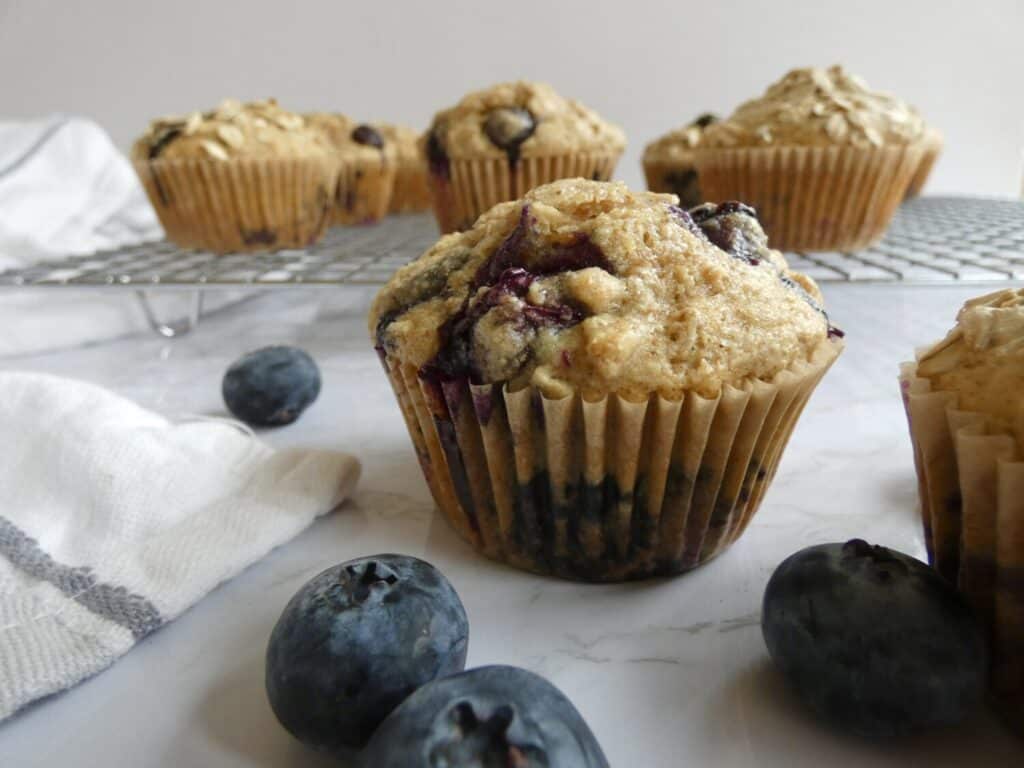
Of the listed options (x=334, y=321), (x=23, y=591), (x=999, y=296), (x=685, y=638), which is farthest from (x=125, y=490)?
(x=334, y=321)

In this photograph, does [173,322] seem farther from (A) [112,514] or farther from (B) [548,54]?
(B) [548,54]

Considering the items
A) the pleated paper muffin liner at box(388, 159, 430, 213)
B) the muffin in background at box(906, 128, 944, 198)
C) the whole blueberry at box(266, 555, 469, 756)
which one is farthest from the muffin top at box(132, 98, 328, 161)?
the muffin in background at box(906, 128, 944, 198)

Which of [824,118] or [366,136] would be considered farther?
[366,136]

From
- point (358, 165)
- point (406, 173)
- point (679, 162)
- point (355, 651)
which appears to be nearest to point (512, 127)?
point (679, 162)

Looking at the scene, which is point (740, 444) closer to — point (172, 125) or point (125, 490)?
point (125, 490)

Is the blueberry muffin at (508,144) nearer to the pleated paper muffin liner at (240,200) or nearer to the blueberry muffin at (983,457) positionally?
the pleated paper muffin liner at (240,200)

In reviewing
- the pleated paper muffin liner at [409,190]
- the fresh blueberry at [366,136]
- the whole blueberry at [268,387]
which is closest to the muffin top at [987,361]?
the whole blueberry at [268,387]

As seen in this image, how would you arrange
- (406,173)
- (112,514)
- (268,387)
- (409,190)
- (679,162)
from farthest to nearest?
(409,190), (406,173), (679,162), (268,387), (112,514)
